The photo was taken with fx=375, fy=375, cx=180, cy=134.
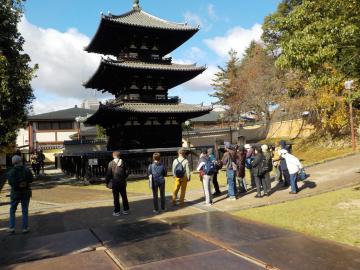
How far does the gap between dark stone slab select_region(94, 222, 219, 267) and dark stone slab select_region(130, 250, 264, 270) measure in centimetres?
24

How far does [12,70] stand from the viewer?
18.8 m

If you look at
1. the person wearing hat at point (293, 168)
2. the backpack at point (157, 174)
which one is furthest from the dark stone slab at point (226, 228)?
the person wearing hat at point (293, 168)

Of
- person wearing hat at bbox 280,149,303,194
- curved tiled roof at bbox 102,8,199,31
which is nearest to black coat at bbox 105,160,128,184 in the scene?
person wearing hat at bbox 280,149,303,194

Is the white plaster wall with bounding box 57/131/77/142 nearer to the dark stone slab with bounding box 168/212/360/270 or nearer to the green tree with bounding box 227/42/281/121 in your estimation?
the green tree with bounding box 227/42/281/121

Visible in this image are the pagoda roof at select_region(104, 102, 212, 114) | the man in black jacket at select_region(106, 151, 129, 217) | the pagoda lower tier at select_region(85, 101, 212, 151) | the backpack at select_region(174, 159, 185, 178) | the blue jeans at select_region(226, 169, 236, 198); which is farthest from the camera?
the pagoda lower tier at select_region(85, 101, 212, 151)

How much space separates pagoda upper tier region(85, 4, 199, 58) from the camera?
24692mm

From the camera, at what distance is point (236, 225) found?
8.21 m

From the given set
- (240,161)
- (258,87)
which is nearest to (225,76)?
(258,87)

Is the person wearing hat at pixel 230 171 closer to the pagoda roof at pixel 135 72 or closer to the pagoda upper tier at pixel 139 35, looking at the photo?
the pagoda roof at pixel 135 72

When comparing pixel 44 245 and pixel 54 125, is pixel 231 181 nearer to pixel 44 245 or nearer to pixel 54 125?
pixel 44 245

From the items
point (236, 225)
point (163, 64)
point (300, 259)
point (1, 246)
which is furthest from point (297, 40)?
point (163, 64)

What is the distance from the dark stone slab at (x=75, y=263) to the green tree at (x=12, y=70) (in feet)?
44.5

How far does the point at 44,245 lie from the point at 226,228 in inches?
146

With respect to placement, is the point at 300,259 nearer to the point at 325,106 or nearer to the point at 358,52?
the point at 358,52
